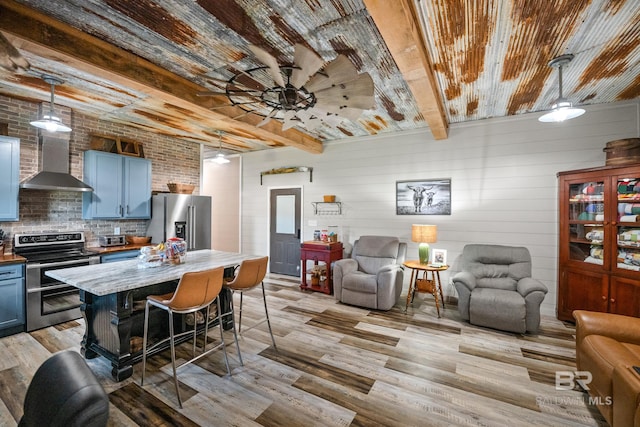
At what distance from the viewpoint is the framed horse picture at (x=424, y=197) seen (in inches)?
177

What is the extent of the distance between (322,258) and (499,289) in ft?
8.76

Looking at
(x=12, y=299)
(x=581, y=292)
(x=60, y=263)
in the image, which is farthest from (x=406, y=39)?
(x=12, y=299)

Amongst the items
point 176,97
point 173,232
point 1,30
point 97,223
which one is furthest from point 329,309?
point 1,30

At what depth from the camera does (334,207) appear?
5.50m

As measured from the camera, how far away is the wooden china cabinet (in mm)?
3045

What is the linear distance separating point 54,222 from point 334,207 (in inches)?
171

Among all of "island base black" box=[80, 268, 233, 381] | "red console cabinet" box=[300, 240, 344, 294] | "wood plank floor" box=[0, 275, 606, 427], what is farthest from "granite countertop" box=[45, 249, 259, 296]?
"red console cabinet" box=[300, 240, 344, 294]

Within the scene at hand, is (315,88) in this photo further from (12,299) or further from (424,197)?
(12,299)

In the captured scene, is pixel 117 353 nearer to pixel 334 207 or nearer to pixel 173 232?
pixel 173 232

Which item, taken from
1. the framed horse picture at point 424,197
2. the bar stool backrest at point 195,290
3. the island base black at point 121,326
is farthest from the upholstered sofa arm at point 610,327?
the island base black at point 121,326

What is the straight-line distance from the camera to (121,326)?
95.2 inches

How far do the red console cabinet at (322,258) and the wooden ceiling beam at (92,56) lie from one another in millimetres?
2724

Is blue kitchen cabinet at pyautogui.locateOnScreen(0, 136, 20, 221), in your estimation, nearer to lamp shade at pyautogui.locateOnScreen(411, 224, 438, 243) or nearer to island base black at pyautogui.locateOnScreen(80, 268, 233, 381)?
island base black at pyautogui.locateOnScreen(80, 268, 233, 381)

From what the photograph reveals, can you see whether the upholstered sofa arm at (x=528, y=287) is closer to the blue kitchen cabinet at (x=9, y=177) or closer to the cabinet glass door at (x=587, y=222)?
the cabinet glass door at (x=587, y=222)
